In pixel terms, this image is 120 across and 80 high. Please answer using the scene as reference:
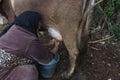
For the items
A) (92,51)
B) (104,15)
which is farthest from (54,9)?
(104,15)

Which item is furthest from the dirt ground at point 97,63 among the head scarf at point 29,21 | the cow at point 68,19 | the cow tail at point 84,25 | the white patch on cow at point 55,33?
the head scarf at point 29,21

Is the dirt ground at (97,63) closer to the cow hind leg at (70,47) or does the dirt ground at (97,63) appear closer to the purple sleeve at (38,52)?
the cow hind leg at (70,47)

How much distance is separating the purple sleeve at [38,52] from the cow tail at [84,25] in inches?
17.2

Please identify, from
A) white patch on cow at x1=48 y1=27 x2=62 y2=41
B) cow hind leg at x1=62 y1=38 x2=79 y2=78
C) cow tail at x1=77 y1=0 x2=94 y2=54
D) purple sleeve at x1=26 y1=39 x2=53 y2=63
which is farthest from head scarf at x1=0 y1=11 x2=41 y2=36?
cow tail at x1=77 y1=0 x2=94 y2=54

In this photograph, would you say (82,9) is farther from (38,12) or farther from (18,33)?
(18,33)

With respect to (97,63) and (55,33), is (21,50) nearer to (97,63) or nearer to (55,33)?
(55,33)

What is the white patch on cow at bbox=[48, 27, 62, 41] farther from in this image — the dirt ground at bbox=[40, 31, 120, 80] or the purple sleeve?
the dirt ground at bbox=[40, 31, 120, 80]

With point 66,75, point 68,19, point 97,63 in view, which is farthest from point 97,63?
point 68,19

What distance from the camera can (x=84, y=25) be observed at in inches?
146

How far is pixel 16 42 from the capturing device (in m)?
3.31

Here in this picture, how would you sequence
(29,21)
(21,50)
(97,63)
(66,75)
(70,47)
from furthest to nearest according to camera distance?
1. (97,63)
2. (66,75)
3. (70,47)
4. (29,21)
5. (21,50)

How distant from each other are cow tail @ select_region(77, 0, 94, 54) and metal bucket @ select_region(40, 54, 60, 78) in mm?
383

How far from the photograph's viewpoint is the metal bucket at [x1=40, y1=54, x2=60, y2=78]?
3688 mm

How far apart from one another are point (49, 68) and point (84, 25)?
28.4 inches
